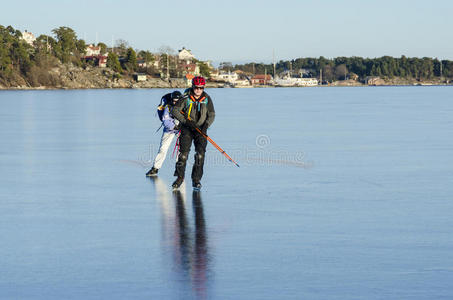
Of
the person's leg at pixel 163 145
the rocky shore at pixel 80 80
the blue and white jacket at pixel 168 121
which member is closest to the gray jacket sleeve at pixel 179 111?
the blue and white jacket at pixel 168 121

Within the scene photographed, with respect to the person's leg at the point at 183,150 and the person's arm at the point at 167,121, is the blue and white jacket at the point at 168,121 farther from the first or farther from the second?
the person's leg at the point at 183,150

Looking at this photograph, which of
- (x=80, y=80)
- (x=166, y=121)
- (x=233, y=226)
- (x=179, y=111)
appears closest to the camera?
(x=233, y=226)

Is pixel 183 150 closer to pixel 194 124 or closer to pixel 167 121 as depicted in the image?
pixel 194 124

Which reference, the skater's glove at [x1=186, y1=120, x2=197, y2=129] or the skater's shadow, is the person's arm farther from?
the skater's shadow

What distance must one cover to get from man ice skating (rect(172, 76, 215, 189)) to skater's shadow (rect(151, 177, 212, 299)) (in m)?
0.45

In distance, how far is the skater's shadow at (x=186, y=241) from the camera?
6.67 metres

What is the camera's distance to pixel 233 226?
9109 millimetres

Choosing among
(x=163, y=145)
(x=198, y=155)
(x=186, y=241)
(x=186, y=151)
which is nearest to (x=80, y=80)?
(x=163, y=145)

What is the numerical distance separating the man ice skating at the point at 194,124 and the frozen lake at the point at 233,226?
0.37 m

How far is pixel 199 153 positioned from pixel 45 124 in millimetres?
18995

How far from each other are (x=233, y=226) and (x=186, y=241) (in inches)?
41.4

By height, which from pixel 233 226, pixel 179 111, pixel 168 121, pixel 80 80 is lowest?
pixel 80 80

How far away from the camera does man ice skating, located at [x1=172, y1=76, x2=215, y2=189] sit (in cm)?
1213

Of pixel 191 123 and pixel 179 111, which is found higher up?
pixel 179 111
